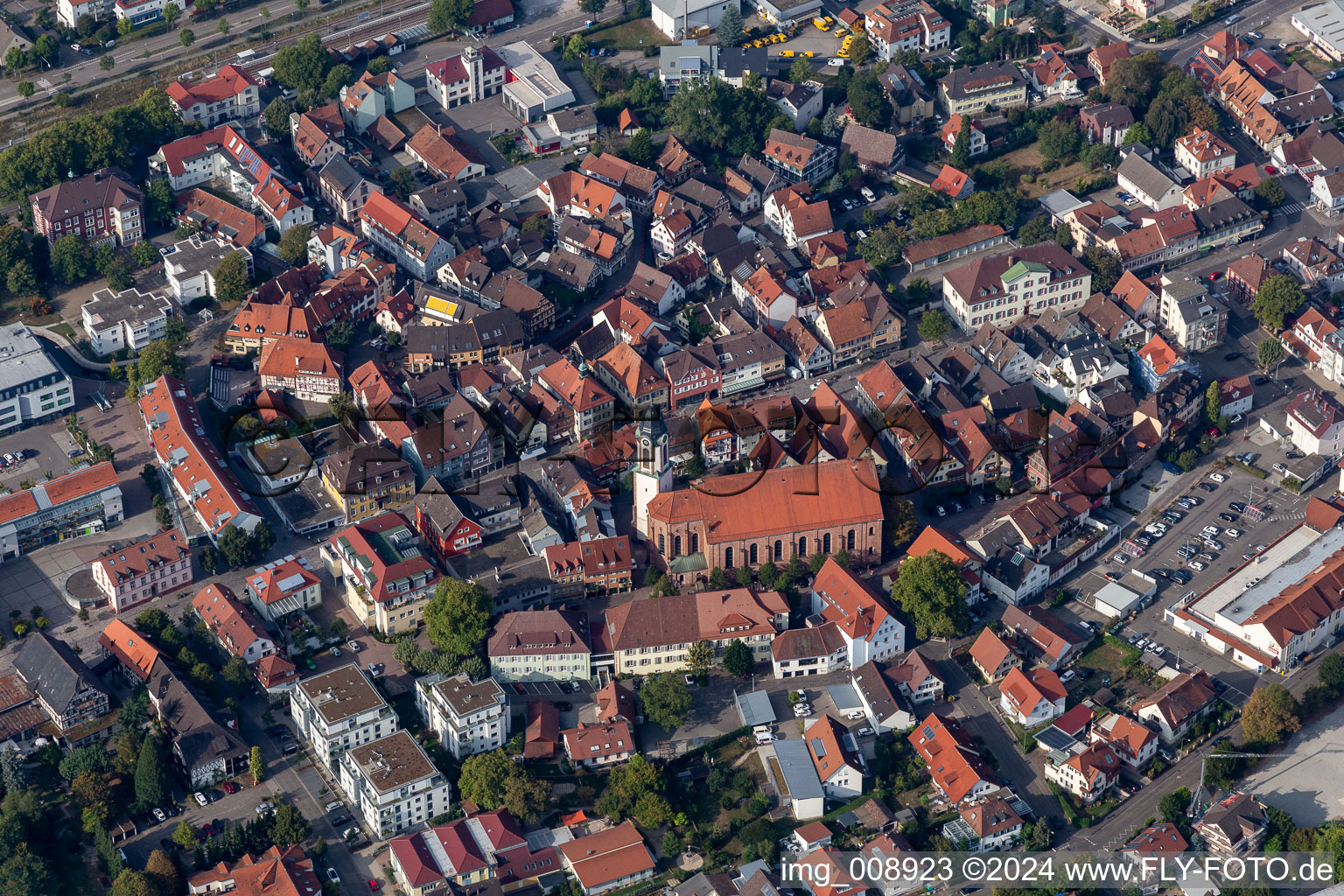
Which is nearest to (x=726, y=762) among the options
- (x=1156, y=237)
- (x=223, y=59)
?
(x=1156, y=237)

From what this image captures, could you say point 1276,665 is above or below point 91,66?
below

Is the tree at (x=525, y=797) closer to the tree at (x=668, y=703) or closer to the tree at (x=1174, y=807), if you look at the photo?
the tree at (x=668, y=703)

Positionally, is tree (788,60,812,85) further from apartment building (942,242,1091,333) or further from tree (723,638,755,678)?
tree (723,638,755,678)

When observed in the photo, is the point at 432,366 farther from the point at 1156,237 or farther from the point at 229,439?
the point at 1156,237

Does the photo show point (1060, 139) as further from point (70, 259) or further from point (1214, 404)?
point (70, 259)

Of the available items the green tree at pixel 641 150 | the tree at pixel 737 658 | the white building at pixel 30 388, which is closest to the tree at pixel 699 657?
the tree at pixel 737 658

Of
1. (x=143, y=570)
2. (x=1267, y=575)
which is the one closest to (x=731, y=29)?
(x=1267, y=575)
